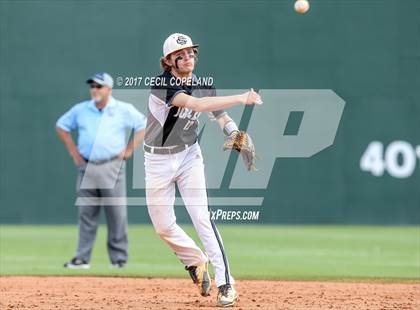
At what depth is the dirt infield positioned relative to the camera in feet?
26.6

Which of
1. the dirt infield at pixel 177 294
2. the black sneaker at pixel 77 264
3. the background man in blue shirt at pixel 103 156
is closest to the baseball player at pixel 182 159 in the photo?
the dirt infield at pixel 177 294

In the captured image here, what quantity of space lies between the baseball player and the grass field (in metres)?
2.70

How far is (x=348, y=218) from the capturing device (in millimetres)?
16672

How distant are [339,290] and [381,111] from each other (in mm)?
7838

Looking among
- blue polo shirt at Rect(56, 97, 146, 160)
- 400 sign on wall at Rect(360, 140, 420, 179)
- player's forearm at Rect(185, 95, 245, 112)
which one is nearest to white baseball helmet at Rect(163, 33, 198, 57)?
player's forearm at Rect(185, 95, 245, 112)

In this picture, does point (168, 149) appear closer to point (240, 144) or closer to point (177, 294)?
point (240, 144)

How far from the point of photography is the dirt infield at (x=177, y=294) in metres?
8.12

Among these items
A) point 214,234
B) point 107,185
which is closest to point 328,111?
→ point 107,185

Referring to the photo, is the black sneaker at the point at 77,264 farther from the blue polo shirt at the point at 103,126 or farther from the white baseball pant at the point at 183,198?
the white baseball pant at the point at 183,198

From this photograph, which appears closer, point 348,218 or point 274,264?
point 274,264

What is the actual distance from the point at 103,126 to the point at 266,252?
122 inches

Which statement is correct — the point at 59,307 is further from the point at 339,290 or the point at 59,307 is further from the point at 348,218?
the point at 348,218

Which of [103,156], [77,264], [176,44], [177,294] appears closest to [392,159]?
[103,156]

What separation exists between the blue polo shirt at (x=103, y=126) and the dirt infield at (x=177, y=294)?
2274 mm
